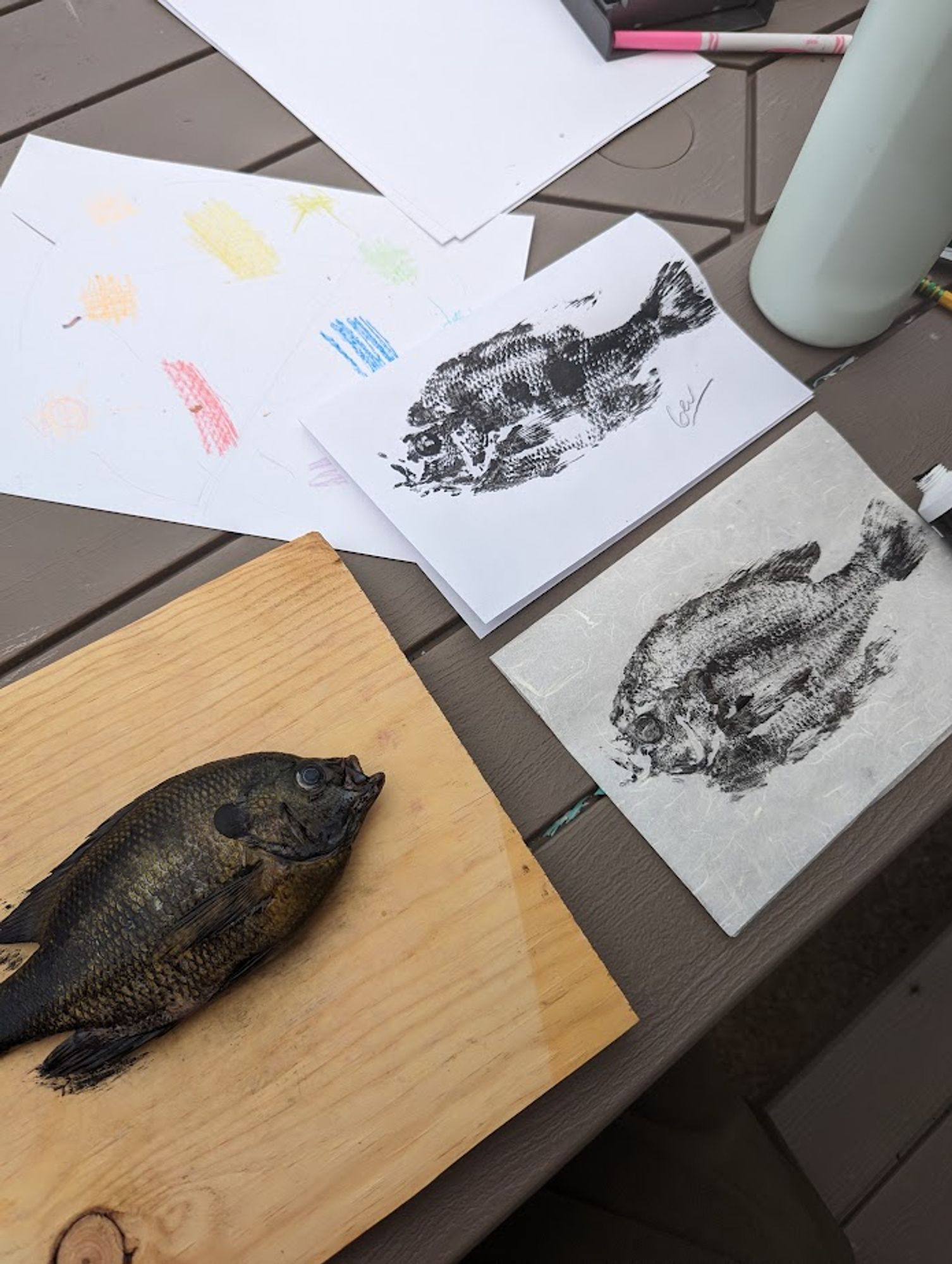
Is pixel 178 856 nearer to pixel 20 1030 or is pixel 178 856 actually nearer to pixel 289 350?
pixel 20 1030

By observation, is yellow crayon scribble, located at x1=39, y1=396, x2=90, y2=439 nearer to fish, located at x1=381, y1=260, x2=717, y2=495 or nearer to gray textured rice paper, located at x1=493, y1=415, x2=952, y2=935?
fish, located at x1=381, y1=260, x2=717, y2=495

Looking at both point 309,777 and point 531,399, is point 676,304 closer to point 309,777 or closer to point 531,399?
point 531,399

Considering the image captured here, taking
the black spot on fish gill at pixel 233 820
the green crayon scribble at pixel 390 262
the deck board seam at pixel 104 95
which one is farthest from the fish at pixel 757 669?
the deck board seam at pixel 104 95

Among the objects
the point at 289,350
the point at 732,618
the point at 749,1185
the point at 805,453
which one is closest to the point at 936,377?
the point at 805,453

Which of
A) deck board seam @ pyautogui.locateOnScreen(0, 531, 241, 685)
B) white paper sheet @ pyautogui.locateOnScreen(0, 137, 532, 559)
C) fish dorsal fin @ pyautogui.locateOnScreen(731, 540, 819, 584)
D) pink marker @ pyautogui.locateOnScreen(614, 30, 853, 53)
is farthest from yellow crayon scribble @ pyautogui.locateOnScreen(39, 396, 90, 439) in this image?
pink marker @ pyautogui.locateOnScreen(614, 30, 853, 53)

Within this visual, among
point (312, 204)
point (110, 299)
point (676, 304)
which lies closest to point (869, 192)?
point (676, 304)
